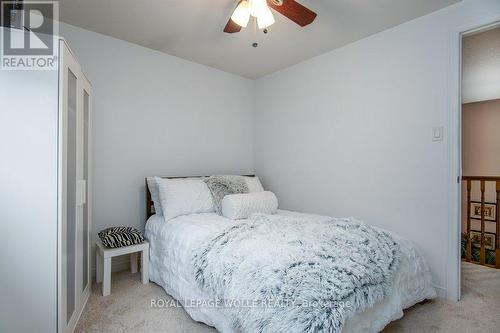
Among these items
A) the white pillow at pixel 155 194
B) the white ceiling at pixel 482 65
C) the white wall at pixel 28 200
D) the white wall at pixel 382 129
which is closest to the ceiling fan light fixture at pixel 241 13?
the white wall at pixel 28 200

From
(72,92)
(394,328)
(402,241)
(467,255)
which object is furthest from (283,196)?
(72,92)

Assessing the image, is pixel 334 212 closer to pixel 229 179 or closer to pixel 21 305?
pixel 229 179

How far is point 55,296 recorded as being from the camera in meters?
1.40

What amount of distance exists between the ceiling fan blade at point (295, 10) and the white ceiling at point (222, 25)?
1.02ft

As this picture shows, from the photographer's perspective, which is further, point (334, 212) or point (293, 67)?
point (293, 67)

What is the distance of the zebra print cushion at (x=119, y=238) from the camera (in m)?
2.18

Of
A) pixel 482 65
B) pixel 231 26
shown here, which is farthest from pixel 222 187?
pixel 482 65

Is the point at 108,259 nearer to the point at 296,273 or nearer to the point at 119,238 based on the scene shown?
the point at 119,238

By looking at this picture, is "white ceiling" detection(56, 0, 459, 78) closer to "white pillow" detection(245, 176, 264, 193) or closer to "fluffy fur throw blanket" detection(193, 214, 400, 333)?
"white pillow" detection(245, 176, 264, 193)

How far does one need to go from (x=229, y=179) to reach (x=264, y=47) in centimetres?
153

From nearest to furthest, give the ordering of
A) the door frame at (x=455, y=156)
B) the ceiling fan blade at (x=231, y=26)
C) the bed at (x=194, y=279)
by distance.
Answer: the bed at (x=194, y=279)
the ceiling fan blade at (x=231, y=26)
the door frame at (x=455, y=156)

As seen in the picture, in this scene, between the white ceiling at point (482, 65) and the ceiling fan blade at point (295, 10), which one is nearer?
the ceiling fan blade at point (295, 10)

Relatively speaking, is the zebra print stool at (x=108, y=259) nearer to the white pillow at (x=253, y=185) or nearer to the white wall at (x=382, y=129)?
the white pillow at (x=253, y=185)

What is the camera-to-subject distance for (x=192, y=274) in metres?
1.76
